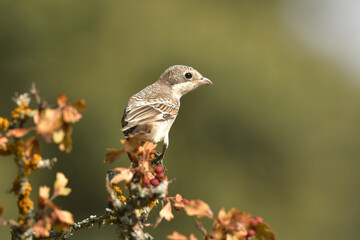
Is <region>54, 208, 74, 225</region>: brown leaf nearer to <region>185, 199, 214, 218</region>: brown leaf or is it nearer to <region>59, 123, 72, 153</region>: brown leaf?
<region>59, 123, 72, 153</region>: brown leaf

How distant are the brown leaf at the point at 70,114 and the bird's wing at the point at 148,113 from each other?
6.88 feet

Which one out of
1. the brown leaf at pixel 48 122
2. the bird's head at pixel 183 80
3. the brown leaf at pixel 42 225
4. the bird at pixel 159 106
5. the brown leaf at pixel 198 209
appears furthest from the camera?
the bird's head at pixel 183 80

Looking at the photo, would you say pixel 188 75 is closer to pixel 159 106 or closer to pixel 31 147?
pixel 159 106

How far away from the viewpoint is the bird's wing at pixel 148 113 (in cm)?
434

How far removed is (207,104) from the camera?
1786 centimetres

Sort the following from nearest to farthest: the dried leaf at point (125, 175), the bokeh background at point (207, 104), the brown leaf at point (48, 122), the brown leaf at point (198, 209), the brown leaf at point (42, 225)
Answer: the brown leaf at point (48, 122) < the brown leaf at point (42, 225) < the brown leaf at point (198, 209) < the dried leaf at point (125, 175) < the bokeh background at point (207, 104)

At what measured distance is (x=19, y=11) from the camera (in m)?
19.7

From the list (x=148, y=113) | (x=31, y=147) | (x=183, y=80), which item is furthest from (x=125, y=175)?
(x=183, y=80)

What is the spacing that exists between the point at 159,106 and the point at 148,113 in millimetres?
420

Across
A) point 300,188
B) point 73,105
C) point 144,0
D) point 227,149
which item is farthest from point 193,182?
point 73,105

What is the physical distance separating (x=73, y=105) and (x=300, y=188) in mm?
18283

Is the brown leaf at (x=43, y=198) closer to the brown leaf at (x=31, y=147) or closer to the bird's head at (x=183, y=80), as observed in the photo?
the brown leaf at (x=31, y=147)

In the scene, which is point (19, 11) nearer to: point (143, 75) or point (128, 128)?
point (143, 75)

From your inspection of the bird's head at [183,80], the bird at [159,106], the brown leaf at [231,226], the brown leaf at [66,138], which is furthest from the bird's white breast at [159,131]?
the brown leaf at [66,138]
